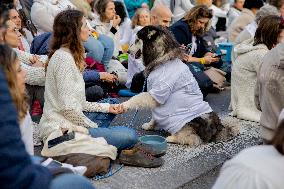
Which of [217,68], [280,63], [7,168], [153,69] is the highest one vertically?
[7,168]

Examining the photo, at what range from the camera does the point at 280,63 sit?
4336 millimetres

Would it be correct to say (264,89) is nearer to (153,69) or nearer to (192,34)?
(153,69)

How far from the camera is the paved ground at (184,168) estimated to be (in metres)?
4.39

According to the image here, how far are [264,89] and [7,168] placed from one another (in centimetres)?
275

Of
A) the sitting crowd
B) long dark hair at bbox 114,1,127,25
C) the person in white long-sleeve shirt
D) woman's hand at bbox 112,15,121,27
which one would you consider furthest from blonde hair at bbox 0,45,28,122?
the person in white long-sleeve shirt

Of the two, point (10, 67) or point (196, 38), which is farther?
point (196, 38)

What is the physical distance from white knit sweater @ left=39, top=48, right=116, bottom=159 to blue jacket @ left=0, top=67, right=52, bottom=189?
6.80 feet

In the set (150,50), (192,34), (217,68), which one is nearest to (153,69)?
(150,50)

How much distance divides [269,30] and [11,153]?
4.26 metres

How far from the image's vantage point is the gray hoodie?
4.36 metres

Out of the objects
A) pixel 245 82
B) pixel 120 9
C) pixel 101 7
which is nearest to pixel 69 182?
pixel 245 82

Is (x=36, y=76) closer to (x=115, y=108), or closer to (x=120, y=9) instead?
(x=115, y=108)

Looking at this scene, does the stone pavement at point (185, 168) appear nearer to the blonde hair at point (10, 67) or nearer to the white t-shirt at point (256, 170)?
the blonde hair at point (10, 67)

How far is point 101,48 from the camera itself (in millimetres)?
7027
